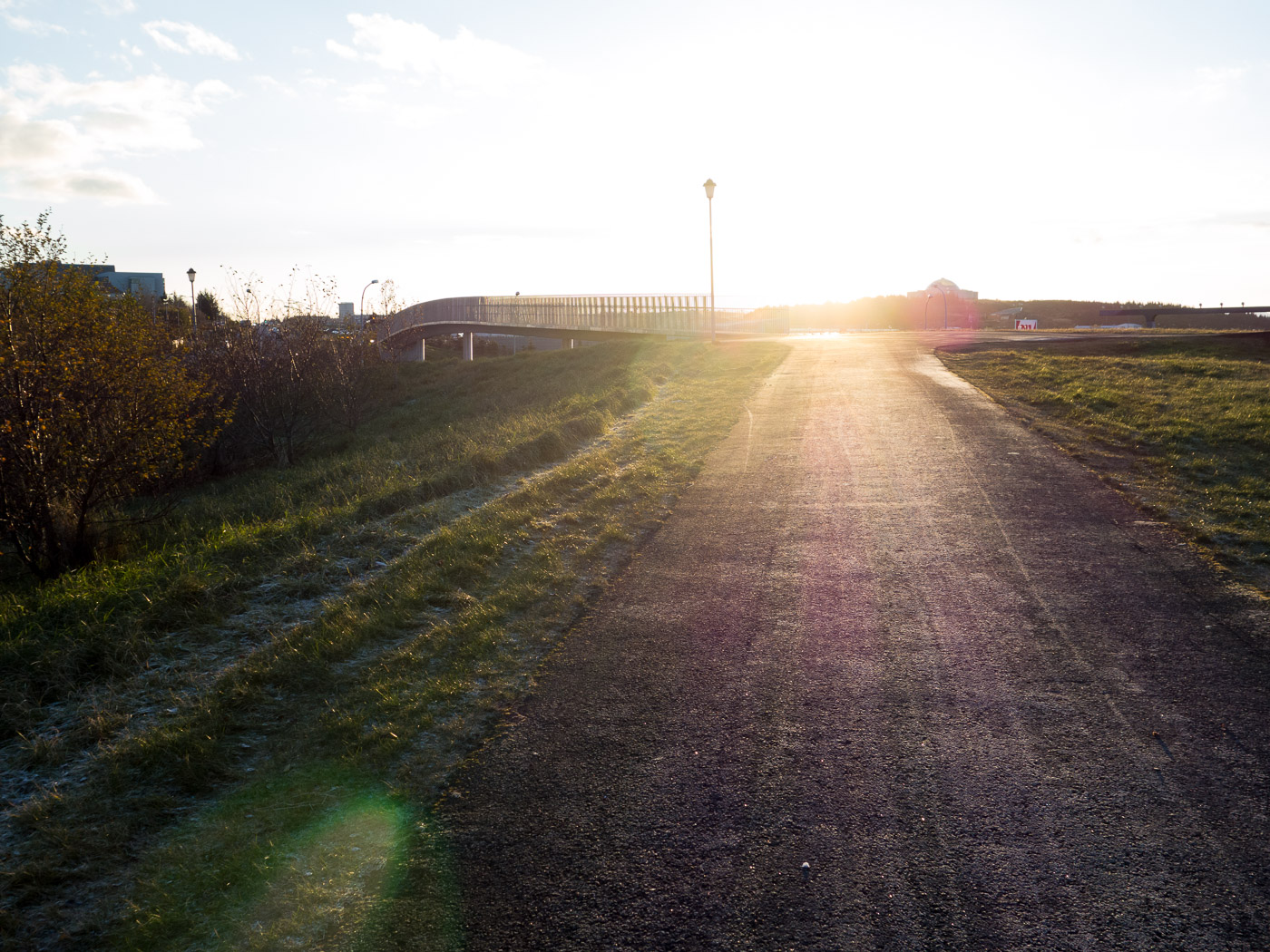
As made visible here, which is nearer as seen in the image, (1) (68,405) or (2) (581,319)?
(1) (68,405)

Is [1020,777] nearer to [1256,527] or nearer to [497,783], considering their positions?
[497,783]

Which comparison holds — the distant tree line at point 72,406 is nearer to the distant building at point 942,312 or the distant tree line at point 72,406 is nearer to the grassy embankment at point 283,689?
the grassy embankment at point 283,689

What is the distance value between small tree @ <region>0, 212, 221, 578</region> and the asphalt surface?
6.74m

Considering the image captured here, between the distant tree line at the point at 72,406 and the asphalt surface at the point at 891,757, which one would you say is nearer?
the asphalt surface at the point at 891,757

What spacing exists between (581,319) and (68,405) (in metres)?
40.7

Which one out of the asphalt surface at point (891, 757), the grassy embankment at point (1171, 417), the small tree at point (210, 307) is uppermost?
the small tree at point (210, 307)

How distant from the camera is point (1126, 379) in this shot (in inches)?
640

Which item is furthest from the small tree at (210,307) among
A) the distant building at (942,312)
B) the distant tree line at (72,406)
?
the distant building at (942,312)

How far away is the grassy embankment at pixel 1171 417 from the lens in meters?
8.48

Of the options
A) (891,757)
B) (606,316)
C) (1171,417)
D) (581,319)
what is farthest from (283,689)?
(581,319)

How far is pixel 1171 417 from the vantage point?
12.6m

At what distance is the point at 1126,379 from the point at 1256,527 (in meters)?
9.29

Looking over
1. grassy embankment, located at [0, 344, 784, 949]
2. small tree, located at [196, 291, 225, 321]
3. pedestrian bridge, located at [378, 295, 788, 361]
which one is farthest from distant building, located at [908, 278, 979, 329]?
grassy embankment, located at [0, 344, 784, 949]

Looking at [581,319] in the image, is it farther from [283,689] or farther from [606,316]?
[283,689]
